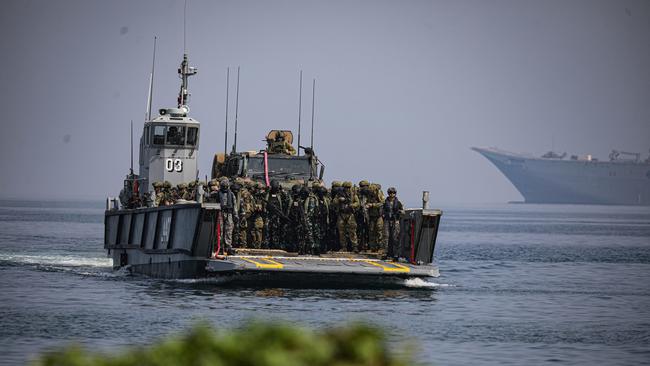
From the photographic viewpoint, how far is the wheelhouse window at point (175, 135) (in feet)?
116

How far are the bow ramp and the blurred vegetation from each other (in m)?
17.5

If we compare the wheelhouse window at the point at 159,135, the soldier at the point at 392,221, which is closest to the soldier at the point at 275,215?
the soldier at the point at 392,221

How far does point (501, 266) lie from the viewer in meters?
43.8

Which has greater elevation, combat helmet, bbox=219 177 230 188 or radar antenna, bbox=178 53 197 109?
radar antenna, bbox=178 53 197 109

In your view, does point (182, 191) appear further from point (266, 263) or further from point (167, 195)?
point (266, 263)

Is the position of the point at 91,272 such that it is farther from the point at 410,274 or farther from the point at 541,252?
the point at 541,252

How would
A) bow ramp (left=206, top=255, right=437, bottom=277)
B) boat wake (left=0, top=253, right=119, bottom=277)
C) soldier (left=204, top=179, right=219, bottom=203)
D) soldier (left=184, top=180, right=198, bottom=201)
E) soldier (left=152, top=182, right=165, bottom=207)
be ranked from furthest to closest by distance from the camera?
boat wake (left=0, top=253, right=119, bottom=277), soldier (left=152, top=182, right=165, bottom=207), soldier (left=184, top=180, right=198, bottom=201), soldier (left=204, top=179, right=219, bottom=203), bow ramp (left=206, top=255, right=437, bottom=277)

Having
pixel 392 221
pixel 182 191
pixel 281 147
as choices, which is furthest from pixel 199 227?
pixel 281 147

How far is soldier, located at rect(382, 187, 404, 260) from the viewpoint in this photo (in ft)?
88.7

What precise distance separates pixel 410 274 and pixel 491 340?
17.0 feet

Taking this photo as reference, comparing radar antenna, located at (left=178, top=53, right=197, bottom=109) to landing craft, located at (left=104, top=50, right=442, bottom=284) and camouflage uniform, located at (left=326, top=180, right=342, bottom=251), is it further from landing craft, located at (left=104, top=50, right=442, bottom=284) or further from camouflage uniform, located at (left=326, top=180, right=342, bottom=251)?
camouflage uniform, located at (left=326, top=180, right=342, bottom=251)

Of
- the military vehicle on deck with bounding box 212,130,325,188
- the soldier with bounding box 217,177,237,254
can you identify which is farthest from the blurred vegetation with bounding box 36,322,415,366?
the military vehicle on deck with bounding box 212,130,325,188

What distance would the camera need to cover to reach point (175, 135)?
1396 inches

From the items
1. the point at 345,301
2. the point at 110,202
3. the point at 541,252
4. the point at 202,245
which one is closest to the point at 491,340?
the point at 345,301
